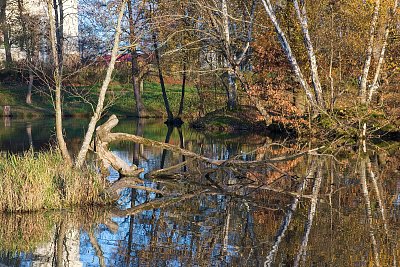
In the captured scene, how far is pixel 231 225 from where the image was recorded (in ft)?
36.9

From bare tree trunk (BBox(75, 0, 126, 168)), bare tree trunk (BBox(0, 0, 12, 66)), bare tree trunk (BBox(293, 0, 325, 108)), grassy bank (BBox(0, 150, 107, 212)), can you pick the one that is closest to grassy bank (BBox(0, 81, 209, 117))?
bare tree trunk (BBox(0, 0, 12, 66))

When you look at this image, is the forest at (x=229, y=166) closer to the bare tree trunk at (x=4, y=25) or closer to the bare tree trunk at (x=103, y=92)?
the bare tree trunk at (x=103, y=92)

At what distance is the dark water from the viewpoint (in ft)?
29.9

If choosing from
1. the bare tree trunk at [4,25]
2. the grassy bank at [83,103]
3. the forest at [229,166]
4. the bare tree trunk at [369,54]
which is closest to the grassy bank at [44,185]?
the forest at [229,166]

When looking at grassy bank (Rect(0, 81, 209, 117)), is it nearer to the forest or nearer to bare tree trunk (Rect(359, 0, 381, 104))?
the forest

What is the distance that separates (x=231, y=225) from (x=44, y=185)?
136 inches

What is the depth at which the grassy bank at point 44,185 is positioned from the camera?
11539 mm

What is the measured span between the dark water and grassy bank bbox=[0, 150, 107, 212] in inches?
10.6

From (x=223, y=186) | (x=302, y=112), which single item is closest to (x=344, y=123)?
(x=302, y=112)

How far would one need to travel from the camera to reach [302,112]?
1175 inches

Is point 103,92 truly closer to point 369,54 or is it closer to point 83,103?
point 369,54

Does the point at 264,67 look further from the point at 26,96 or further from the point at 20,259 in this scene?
the point at 20,259

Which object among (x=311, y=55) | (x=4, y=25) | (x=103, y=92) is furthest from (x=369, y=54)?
(x=4, y=25)

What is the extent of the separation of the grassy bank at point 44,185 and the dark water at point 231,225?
27cm
